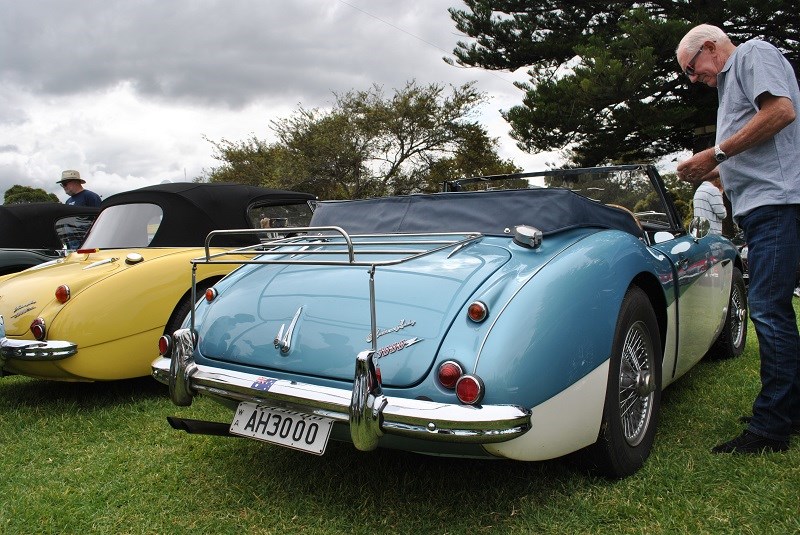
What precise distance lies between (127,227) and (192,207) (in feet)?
1.67

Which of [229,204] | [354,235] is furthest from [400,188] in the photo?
[354,235]

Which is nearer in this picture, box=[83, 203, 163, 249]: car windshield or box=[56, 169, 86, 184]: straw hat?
box=[83, 203, 163, 249]: car windshield

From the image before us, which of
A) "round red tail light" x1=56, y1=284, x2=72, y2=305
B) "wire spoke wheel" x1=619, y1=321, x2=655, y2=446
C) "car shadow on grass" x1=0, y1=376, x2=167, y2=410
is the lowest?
"car shadow on grass" x1=0, y1=376, x2=167, y2=410

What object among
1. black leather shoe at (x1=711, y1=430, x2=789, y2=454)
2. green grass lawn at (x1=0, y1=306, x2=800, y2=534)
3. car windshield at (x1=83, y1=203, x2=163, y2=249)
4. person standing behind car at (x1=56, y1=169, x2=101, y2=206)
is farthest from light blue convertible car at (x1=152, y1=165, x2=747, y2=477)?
person standing behind car at (x1=56, y1=169, x2=101, y2=206)

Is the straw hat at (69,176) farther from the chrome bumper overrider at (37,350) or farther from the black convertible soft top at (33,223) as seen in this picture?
the chrome bumper overrider at (37,350)

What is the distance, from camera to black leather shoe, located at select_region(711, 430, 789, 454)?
107 inches

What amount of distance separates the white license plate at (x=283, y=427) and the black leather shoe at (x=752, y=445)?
5.79 ft

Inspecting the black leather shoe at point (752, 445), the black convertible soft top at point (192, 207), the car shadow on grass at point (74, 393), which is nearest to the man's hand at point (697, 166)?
the black leather shoe at point (752, 445)

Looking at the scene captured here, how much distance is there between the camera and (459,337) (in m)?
2.12

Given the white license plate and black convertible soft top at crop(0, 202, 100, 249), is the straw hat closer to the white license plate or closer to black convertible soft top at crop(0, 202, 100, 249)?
black convertible soft top at crop(0, 202, 100, 249)

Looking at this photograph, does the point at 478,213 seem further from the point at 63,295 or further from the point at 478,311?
the point at 63,295

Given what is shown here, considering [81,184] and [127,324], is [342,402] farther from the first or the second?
[81,184]

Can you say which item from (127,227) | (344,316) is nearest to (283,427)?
(344,316)

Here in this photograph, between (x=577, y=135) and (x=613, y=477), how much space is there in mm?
13845
